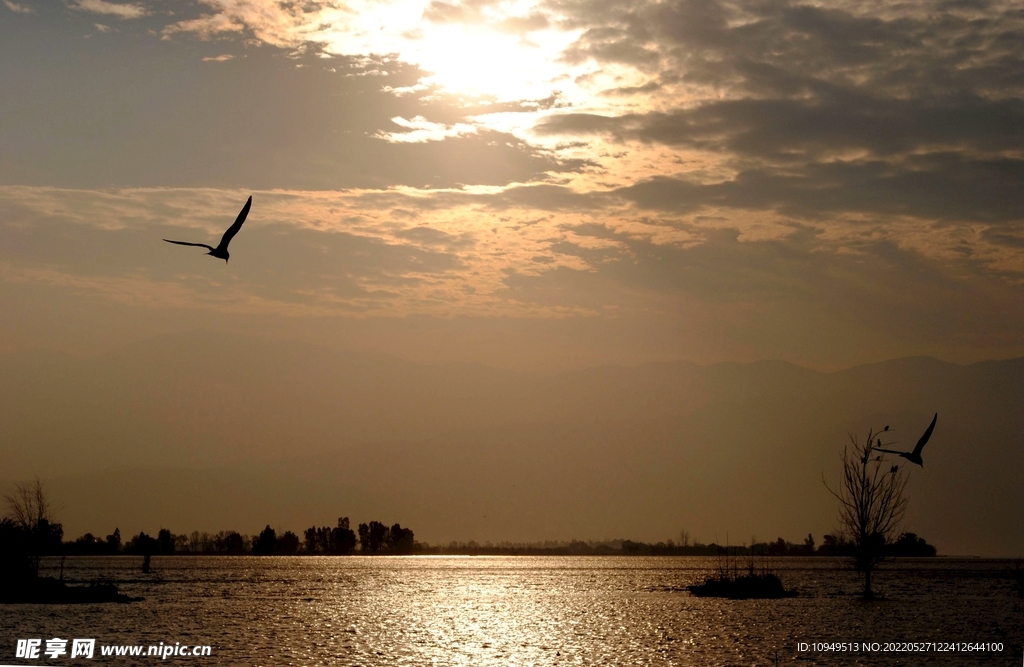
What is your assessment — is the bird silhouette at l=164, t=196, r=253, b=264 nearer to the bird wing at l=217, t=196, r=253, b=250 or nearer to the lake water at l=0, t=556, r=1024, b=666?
the bird wing at l=217, t=196, r=253, b=250

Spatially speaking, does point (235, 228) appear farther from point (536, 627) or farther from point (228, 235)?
point (536, 627)

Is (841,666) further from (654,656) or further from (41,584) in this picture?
(41,584)

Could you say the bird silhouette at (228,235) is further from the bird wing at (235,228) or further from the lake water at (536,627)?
the lake water at (536,627)

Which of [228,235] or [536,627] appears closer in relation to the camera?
[228,235]

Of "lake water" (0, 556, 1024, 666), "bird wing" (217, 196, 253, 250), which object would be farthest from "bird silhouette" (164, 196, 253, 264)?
"lake water" (0, 556, 1024, 666)

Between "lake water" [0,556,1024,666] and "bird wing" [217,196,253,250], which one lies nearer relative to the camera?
"bird wing" [217,196,253,250]

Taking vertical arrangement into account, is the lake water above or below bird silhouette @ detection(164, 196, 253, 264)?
below

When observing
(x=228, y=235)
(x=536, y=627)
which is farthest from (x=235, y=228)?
(x=536, y=627)

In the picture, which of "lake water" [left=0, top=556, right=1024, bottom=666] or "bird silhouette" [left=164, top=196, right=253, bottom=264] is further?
"lake water" [left=0, top=556, right=1024, bottom=666]

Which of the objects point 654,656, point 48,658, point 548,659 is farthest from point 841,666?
point 48,658

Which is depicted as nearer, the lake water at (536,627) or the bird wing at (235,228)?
the bird wing at (235,228)

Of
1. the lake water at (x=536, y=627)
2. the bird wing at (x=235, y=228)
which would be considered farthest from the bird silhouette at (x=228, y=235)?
the lake water at (x=536, y=627)

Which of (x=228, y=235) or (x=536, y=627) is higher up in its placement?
(x=228, y=235)

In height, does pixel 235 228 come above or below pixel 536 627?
above
